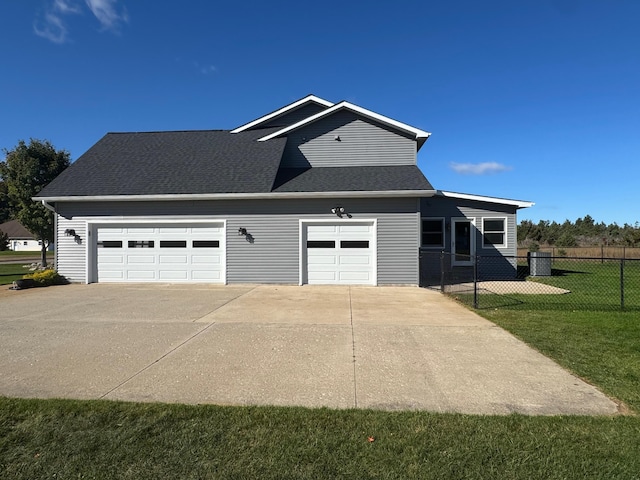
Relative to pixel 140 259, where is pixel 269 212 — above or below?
above

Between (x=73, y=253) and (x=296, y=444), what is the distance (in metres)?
13.8

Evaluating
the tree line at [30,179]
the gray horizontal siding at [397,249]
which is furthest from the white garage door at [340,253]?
the tree line at [30,179]

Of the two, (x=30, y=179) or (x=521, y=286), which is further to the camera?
(x=30, y=179)

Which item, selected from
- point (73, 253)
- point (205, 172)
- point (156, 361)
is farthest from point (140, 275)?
point (156, 361)

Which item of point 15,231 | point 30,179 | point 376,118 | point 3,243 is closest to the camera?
point 376,118

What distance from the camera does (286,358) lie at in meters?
5.20

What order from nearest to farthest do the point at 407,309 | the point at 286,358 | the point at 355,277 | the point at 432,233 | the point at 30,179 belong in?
the point at 286,358 < the point at 407,309 < the point at 355,277 < the point at 432,233 < the point at 30,179

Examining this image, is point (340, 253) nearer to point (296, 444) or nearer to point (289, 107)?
point (289, 107)

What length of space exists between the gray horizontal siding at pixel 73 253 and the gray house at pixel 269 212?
1.4 inches

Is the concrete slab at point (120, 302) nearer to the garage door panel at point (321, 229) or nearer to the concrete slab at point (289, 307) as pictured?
the concrete slab at point (289, 307)

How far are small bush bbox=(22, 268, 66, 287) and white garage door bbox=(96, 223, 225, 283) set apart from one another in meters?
1.32

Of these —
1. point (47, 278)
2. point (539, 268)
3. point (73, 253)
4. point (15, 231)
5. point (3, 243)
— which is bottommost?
point (47, 278)

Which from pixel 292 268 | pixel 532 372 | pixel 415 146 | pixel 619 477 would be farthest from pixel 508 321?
pixel 415 146

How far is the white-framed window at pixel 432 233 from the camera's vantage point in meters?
15.7
